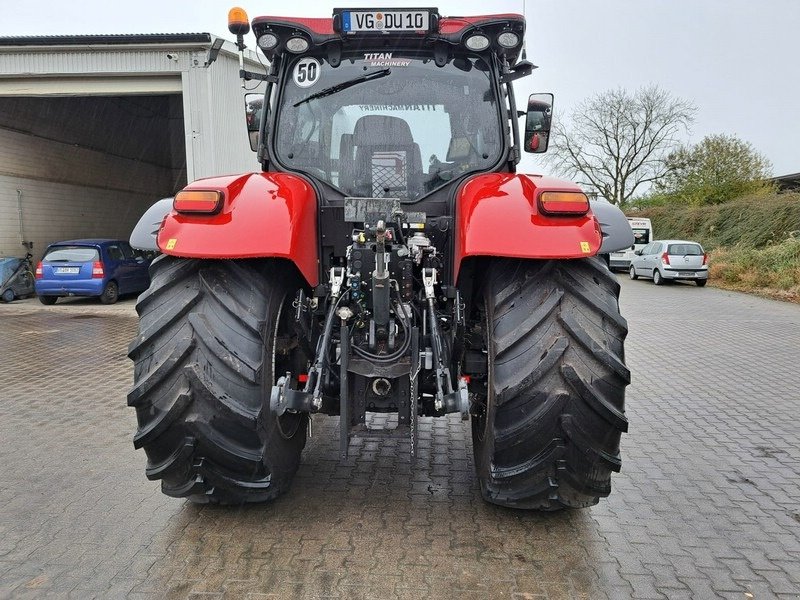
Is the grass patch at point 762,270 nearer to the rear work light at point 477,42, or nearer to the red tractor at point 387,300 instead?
Result: the rear work light at point 477,42

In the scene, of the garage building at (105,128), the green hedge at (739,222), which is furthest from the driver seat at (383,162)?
the green hedge at (739,222)

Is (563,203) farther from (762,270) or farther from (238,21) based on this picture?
(762,270)

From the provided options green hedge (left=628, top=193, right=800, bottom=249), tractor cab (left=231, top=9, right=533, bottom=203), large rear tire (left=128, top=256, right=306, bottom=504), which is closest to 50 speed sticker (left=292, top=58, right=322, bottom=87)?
tractor cab (left=231, top=9, right=533, bottom=203)

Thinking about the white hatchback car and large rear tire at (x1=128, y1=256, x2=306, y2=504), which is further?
the white hatchback car

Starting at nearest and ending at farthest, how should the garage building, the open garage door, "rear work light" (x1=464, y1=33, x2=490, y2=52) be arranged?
"rear work light" (x1=464, y1=33, x2=490, y2=52) < the garage building < the open garage door

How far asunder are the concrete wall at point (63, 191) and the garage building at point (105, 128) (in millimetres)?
32

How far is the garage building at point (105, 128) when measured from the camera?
13.8 meters

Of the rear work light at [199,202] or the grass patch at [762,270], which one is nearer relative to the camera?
the rear work light at [199,202]

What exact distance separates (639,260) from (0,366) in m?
20.5

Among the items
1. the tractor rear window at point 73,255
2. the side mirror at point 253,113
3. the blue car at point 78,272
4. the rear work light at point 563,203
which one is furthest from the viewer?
the tractor rear window at point 73,255

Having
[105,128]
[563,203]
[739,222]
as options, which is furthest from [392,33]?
[739,222]

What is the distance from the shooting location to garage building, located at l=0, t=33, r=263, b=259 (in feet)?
45.3

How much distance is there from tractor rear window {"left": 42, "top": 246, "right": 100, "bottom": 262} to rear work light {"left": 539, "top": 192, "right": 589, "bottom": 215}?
45.2ft

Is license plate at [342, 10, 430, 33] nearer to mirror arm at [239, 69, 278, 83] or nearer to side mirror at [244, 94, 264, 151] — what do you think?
mirror arm at [239, 69, 278, 83]
